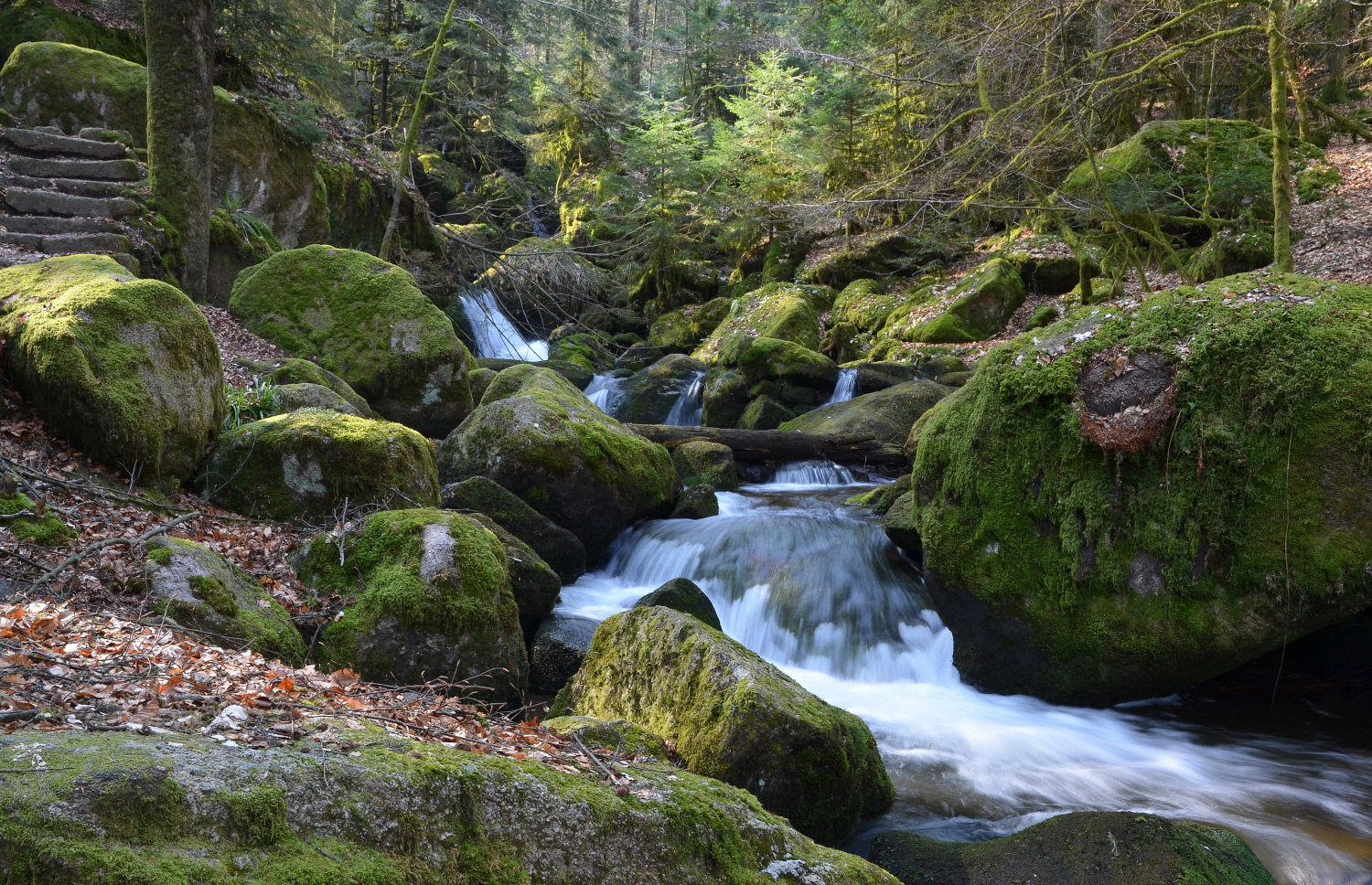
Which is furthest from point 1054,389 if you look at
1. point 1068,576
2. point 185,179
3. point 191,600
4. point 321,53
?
point 321,53

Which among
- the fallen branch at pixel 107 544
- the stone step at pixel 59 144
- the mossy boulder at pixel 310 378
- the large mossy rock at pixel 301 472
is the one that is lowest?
the fallen branch at pixel 107 544

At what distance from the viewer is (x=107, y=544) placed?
4324 millimetres

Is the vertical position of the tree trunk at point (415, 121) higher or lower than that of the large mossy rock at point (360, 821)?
higher

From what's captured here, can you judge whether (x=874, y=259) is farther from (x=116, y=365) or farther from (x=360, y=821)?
(x=360, y=821)

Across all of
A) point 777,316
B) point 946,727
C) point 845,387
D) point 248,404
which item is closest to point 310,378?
point 248,404

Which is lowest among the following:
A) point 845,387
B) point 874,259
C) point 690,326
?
point 845,387

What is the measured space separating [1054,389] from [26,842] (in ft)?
20.5

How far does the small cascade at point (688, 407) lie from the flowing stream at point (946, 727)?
626 centimetres

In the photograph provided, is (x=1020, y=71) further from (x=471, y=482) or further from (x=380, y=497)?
(x=380, y=497)

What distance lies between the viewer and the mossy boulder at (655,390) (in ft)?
52.9

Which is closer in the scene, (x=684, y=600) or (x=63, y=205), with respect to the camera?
(x=684, y=600)

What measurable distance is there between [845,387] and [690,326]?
7941 mm

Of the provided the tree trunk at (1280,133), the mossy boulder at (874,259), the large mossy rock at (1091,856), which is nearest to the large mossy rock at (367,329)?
the large mossy rock at (1091,856)

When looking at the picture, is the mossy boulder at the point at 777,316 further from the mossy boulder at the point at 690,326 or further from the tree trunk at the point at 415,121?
the tree trunk at the point at 415,121
